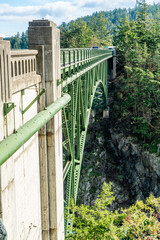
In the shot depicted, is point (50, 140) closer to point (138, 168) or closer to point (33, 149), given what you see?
point (33, 149)

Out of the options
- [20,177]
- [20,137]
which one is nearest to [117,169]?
[20,177]

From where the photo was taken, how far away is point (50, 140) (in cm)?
852

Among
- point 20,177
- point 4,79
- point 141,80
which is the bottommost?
point 20,177

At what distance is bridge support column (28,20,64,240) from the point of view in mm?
8000

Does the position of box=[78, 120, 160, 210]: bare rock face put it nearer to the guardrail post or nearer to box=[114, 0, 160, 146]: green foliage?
box=[114, 0, 160, 146]: green foliage

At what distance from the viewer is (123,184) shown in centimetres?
3347

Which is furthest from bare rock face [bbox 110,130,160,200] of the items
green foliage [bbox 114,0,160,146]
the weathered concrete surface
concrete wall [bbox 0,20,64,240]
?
the weathered concrete surface

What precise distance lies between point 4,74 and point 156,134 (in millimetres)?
28565

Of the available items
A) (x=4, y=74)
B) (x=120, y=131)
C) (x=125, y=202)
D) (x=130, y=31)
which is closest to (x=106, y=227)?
(x=4, y=74)

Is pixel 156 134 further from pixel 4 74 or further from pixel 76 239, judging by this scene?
pixel 4 74

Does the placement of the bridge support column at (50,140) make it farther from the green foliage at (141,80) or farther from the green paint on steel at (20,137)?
the green foliage at (141,80)

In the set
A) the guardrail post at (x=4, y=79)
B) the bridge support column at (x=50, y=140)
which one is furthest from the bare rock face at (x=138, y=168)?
the guardrail post at (x=4, y=79)

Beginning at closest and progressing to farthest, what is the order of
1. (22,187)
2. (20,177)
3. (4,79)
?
→ (4,79), (20,177), (22,187)

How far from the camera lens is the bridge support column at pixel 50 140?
26.2ft
